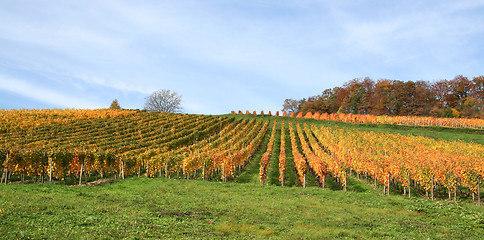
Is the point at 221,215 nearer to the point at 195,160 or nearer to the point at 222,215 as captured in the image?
the point at 222,215

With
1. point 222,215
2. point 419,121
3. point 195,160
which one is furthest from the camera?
point 419,121

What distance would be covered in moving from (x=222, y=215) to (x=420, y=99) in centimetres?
10547

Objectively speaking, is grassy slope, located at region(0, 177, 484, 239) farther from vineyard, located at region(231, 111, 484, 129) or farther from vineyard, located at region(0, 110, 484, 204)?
vineyard, located at region(231, 111, 484, 129)

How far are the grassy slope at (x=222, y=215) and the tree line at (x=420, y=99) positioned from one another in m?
91.5

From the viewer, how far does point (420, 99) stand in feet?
338

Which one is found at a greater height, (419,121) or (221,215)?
(419,121)

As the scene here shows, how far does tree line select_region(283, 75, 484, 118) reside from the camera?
96062mm

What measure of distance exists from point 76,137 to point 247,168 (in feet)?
81.1

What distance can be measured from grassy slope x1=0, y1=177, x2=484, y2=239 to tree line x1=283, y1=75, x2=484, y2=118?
91549mm

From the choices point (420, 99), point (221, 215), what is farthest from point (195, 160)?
point (420, 99)

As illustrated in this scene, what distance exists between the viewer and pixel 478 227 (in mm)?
13922

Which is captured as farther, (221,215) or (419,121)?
(419,121)

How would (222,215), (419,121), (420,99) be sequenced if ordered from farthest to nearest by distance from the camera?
(420,99)
(419,121)
(222,215)

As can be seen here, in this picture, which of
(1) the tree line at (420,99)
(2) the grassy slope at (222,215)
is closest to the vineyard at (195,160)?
(2) the grassy slope at (222,215)
